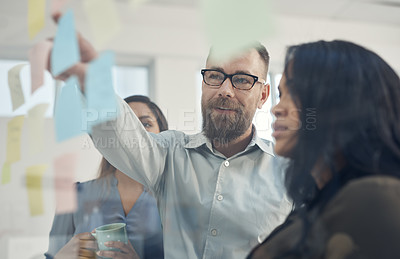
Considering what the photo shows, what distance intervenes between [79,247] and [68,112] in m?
0.27

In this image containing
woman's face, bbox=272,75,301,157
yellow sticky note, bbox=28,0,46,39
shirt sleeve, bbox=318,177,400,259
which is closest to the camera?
shirt sleeve, bbox=318,177,400,259

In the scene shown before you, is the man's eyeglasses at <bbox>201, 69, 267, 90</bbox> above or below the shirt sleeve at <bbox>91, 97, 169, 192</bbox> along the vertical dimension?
above

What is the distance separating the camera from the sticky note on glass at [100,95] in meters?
0.68

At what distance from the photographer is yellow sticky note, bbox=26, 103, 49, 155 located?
752 millimetres

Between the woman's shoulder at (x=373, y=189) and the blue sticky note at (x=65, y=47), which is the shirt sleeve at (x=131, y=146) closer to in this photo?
the blue sticky note at (x=65, y=47)

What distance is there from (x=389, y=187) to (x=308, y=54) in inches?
9.9

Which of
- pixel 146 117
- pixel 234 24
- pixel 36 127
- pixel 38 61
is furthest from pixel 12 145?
pixel 234 24

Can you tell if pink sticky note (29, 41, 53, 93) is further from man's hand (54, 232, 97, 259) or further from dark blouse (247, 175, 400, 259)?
dark blouse (247, 175, 400, 259)

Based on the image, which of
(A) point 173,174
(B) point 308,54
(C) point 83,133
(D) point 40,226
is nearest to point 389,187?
(B) point 308,54

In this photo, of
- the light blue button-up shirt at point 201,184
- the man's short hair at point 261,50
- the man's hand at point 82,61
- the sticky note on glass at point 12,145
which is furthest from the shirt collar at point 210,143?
the sticky note on glass at point 12,145

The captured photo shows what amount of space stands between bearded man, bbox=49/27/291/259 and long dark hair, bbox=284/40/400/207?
0.25 ft

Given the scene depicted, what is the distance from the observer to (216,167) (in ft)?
2.42

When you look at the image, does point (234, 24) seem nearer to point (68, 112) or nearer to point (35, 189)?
point (68, 112)

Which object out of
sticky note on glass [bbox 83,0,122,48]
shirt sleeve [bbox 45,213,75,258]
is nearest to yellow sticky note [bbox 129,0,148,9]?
sticky note on glass [bbox 83,0,122,48]
